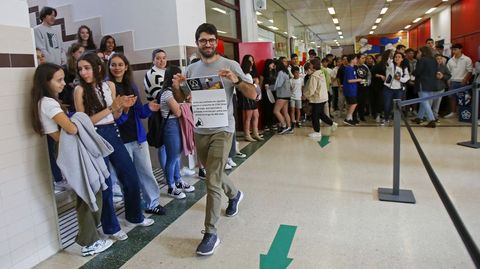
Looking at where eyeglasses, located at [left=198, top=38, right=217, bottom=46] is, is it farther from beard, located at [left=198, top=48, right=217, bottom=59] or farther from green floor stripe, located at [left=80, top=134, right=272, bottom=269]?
green floor stripe, located at [left=80, top=134, right=272, bottom=269]

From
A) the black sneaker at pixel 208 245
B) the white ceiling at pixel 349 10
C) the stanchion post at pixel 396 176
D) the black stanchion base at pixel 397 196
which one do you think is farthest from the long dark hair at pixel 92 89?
the white ceiling at pixel 349 10

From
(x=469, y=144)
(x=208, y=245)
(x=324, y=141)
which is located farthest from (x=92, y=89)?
(x=469, y=144)

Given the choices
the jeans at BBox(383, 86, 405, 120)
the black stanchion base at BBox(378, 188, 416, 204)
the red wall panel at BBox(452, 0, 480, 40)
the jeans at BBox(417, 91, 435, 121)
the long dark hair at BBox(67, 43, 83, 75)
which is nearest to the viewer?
the black stanchion base at BBox(378, 188, 416, 204)

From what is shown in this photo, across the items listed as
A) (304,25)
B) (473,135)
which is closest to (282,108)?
(473,135)

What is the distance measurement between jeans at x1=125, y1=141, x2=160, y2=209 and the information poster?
75 centimetres

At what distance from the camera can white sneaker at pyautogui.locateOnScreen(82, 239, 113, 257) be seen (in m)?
2.48

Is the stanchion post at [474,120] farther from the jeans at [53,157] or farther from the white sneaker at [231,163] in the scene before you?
the jeans at [53,157]

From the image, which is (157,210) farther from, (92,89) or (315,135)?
(315,135)

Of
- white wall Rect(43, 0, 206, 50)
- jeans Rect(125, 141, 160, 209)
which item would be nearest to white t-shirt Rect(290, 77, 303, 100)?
white wall Rect(43, 0, 206, 50)

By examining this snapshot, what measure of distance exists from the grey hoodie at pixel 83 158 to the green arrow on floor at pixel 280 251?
1.20 meters

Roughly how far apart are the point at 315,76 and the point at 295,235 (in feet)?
12.8

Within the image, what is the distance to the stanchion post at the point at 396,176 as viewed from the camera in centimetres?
307

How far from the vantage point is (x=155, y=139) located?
3.41m

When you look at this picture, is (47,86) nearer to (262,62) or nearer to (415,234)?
(415,234)
